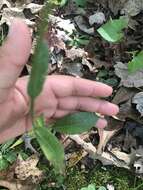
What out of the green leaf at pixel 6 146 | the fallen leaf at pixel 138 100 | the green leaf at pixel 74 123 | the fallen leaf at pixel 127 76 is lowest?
the green leaf at pixel 6 146

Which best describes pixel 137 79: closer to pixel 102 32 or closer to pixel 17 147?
pixel 102 32

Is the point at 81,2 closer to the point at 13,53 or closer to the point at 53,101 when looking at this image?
the point at 53,101

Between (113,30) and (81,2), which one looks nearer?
(113,30)

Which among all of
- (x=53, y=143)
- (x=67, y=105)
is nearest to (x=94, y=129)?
(x=67, y=105)

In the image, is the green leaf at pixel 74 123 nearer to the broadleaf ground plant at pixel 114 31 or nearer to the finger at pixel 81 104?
the finger at pixel 81 104

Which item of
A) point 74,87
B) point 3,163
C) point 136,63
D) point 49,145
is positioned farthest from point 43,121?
point 136,63

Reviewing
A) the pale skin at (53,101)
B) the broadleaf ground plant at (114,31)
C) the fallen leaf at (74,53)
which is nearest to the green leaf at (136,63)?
the broadleaf ground plant at (114,31)
